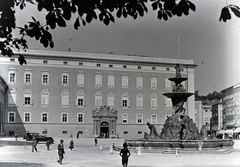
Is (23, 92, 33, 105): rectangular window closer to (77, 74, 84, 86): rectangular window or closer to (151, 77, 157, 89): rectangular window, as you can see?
(77, 74, 84, 86): rectangular window

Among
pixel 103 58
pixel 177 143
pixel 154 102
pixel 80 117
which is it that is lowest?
pixel 177 143

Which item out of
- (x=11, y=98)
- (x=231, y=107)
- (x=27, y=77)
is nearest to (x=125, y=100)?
(x=27, y=77)

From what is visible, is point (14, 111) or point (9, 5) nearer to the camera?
point (9, 5)

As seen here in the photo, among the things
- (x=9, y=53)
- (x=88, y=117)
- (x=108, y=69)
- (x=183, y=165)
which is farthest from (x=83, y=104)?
(x=9, y=53)

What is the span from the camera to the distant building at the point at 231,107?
71306 millimetres

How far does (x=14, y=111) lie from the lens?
52.8 m

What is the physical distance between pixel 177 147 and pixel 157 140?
5.00 ft

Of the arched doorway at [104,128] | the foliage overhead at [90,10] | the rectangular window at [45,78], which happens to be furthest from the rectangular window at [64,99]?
the foliage overhead at [90,10]

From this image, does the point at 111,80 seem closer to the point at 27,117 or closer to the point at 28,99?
the point at 28,99

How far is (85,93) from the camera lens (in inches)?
2203

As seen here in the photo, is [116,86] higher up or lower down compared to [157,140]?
higher up

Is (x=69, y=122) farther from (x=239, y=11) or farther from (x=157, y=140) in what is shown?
(x=239, y=11)

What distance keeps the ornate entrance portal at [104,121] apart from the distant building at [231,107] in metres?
22.6

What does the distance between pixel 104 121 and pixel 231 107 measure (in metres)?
30.5
